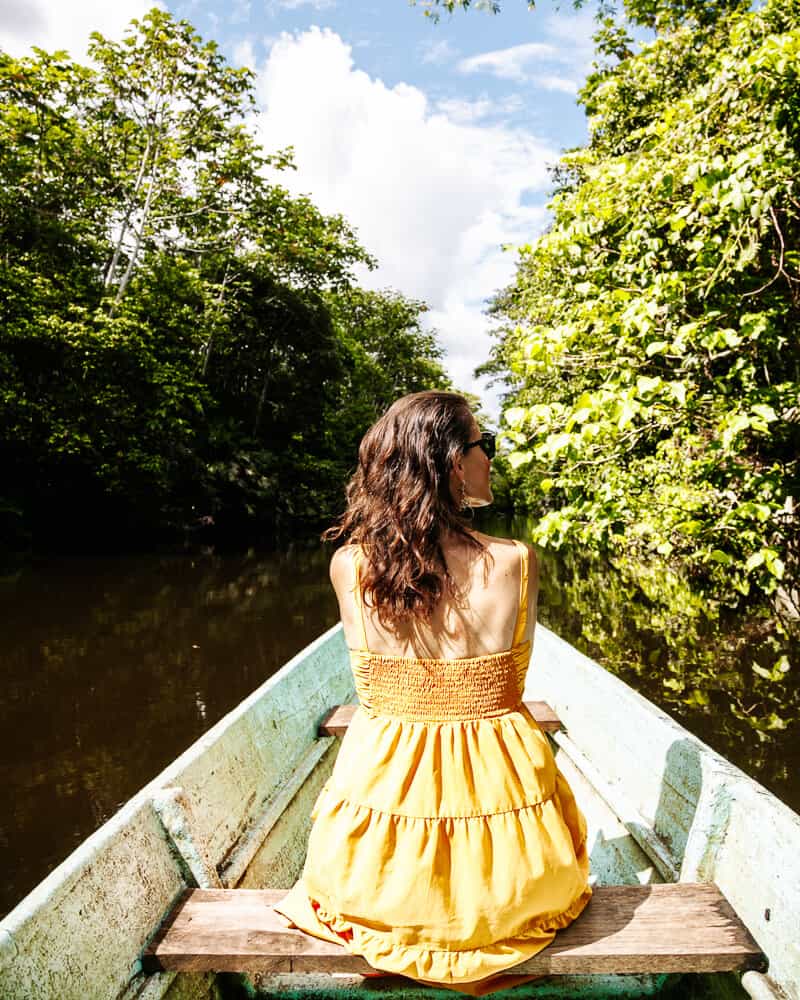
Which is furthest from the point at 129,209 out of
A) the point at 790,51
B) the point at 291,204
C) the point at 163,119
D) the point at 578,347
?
the point at 790,51

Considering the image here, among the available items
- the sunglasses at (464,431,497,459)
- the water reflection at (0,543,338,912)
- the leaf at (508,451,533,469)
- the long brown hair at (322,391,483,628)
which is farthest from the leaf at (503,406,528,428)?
the water reflection at (0,543,338,912)

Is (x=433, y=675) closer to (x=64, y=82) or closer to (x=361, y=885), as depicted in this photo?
(x=361, y=885)

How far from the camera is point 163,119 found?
14867 millimetres

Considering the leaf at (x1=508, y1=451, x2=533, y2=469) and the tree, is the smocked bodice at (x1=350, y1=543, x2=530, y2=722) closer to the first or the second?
the leaf at (x1=508, y1=451, x2=533, y2=469)

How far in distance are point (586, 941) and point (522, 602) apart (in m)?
0.79

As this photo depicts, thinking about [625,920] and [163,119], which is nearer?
[625,920]

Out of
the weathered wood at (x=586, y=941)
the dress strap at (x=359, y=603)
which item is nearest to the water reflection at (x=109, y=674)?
the weathered wood at (x=586, y=941)

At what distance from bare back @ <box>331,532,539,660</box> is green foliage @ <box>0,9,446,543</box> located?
1387 cm

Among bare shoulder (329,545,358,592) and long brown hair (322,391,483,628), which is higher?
long brown hair (322,391,483,628)

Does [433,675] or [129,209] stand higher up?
[129,209]

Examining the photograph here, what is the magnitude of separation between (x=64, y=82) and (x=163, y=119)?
2141mm

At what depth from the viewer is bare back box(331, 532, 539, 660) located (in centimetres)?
152

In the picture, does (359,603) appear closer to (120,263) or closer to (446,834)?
(446,834)

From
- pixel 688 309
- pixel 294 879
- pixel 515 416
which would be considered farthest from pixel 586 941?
pixel 688 309
